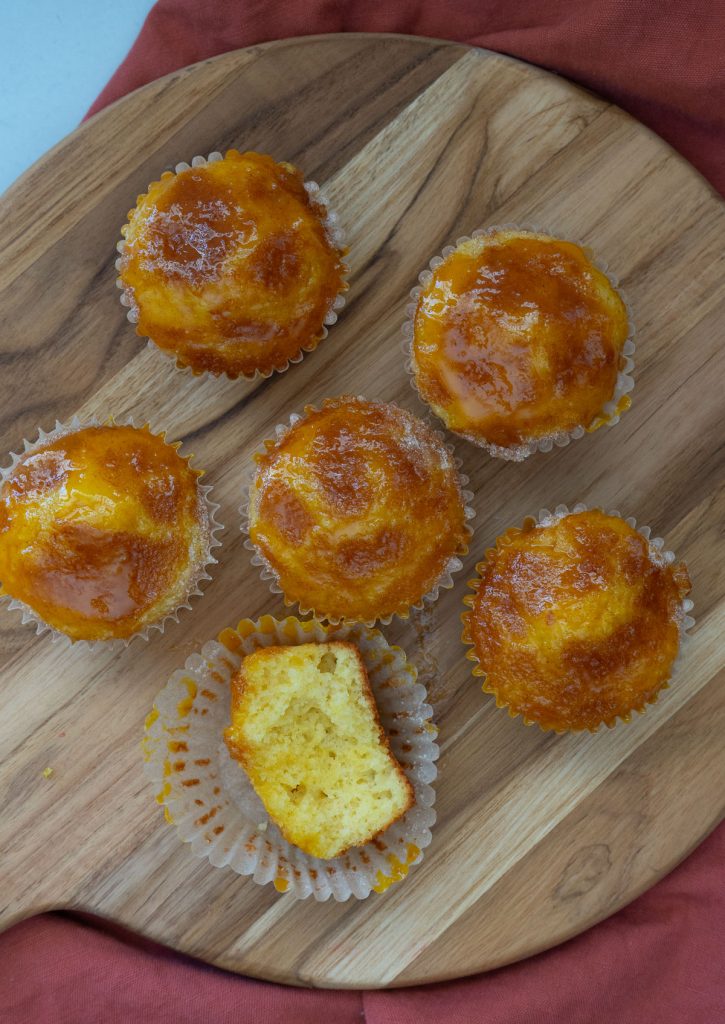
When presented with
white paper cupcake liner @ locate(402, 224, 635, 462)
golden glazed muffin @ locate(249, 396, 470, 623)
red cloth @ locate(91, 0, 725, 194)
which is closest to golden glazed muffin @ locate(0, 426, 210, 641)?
golden glazed muffin @ locate(249, 396, 470, 623)

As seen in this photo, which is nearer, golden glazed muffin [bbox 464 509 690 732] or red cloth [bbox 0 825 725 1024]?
golden glazed muffin [bbox 464 509 690 732]

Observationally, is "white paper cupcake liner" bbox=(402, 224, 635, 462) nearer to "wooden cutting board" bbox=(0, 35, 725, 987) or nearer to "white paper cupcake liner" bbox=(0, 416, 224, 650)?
"wooden cutting board" bbox=(0, 35, 725, 987)

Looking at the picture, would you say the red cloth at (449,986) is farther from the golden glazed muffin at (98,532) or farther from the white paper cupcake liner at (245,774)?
the golden glazed muffin at (98,532)

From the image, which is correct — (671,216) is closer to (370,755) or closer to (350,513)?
(350,513)

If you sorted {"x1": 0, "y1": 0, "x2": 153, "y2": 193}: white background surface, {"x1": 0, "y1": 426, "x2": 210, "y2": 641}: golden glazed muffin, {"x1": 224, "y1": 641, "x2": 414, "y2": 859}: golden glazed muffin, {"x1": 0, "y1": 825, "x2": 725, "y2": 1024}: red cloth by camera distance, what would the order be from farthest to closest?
{"x1": 0, "y1": 0, "x2": 153, "y2": 193}: white background surface
{"x1": 0, "y1": 825, "x2": 725, "y2": 1024}: red cloth
{"x1": 224, "y1": 641, "x2": 414, "y2": 859}: golden glazed muffin
{"x1": 0, "y1": 426, "x2": 210, "y2": 641}: golden glazed muffin

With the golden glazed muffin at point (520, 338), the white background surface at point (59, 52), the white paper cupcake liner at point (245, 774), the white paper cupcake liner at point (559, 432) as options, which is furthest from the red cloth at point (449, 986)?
the white background surface at point (59, 52)

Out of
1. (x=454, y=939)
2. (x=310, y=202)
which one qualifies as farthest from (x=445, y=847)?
(x=310, y=202)

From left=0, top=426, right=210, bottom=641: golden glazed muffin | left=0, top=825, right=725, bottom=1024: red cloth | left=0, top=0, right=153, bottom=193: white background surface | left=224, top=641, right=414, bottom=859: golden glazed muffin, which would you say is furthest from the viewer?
left=0, top=0, right=153, bottom=193: white background surface
